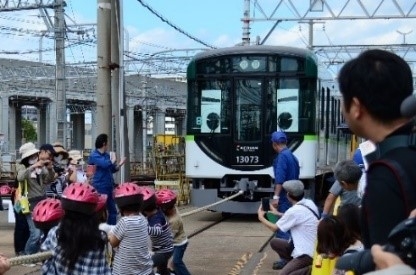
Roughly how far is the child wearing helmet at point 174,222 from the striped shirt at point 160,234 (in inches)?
8.8

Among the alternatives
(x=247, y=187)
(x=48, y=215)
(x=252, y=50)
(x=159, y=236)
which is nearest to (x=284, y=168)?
(x=159, y=236)

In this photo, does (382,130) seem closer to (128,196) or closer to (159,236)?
(128,196)

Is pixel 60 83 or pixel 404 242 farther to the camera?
pixel 60 83

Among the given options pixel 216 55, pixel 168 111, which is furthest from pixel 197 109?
pixel 168 111

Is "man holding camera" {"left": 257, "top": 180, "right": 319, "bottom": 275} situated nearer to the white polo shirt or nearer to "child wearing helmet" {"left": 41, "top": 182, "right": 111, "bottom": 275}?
the white polo shirt

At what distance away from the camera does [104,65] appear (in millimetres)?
11305

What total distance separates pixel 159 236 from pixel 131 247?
1.24m

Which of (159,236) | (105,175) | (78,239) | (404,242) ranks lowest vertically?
(159,236)

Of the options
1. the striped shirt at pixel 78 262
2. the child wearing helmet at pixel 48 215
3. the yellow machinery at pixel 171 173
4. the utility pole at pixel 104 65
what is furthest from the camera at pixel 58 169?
the yellow machinery at pixel 171 173

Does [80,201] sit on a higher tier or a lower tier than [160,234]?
higher

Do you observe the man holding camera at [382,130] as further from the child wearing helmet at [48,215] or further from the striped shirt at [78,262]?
the child wearing helmet at [48,215]

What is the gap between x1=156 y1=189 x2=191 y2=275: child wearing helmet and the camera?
7.10 metres

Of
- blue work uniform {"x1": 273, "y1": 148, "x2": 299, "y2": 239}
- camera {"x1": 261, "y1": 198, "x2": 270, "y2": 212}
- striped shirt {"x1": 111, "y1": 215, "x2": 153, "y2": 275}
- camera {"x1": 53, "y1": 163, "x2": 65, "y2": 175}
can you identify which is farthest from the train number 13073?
striped shirt {"x1": 111, "y1": 215, "x2": 153, "y2": 275}

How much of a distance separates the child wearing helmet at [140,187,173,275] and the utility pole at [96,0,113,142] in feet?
15.8
